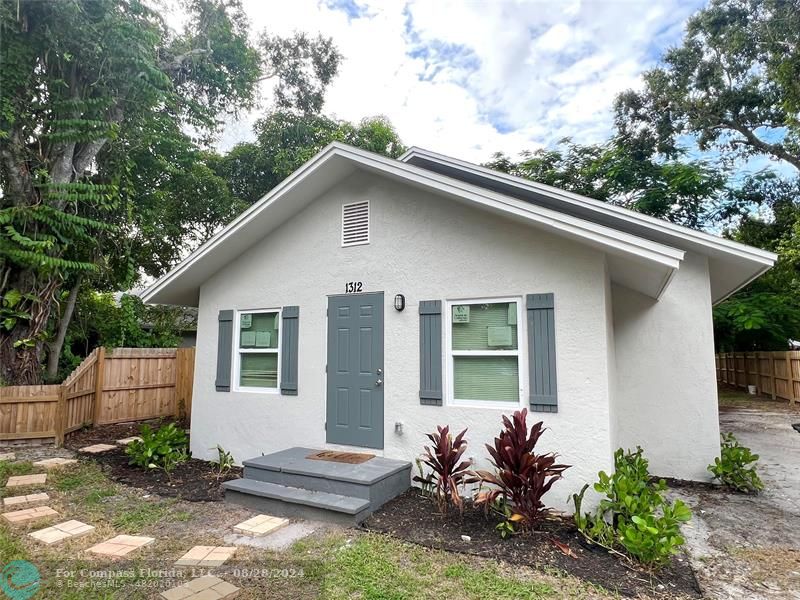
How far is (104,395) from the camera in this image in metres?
9.17

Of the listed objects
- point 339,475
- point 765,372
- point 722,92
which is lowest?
point 339,475

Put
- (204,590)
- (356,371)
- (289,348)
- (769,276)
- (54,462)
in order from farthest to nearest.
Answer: (769,276) → (54,462) → (289,348) → (356,371) → (204,590)

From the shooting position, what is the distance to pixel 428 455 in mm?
4812

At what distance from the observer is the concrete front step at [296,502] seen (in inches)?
169

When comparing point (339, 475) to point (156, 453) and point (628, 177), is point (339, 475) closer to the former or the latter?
point (156, 453)

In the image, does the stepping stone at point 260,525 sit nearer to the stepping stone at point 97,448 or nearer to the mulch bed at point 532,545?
the mulch bed at point 532,545

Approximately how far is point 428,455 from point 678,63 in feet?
60.6

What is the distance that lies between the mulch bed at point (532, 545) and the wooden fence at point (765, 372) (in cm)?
1341

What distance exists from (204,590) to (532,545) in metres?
2.60

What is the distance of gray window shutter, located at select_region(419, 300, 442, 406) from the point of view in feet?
17.1

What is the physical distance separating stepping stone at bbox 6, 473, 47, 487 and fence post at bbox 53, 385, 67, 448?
202 cm

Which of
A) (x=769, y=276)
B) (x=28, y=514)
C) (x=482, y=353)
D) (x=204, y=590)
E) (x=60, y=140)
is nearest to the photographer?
(x=204, y=590)

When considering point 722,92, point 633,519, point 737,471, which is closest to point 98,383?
point 633,519

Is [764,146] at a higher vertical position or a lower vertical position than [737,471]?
higher
